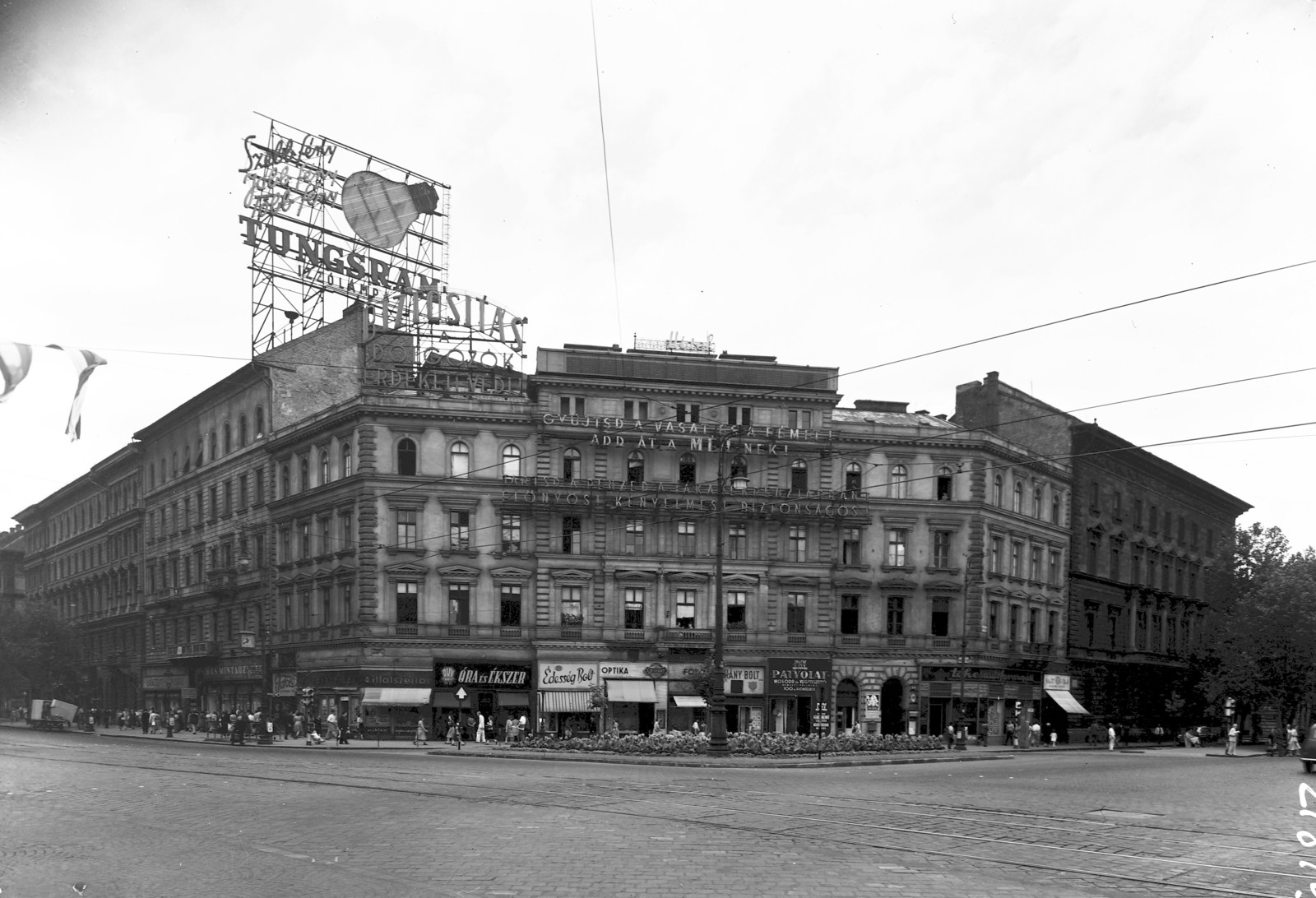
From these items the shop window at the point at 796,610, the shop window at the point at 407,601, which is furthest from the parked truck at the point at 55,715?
the shop window at the point at 796,610

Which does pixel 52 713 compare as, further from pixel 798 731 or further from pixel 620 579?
pixel 798 731

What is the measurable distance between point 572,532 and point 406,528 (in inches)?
284

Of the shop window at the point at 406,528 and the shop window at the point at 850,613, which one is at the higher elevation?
the shop window at the point at 406,528

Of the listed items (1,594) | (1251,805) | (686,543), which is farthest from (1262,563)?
(1,594)

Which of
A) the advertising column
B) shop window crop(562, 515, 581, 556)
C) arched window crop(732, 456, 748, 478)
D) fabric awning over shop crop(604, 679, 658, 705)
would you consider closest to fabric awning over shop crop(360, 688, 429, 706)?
fabric awning over shop crop(604, 679, 658, 705)

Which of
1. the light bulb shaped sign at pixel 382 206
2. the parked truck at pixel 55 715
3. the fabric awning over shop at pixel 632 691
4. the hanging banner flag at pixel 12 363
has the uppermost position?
the light bulb shaped sign at pixel 382 206

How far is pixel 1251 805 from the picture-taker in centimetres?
2233

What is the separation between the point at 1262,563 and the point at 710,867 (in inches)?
2485

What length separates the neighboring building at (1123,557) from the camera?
65.9 meters

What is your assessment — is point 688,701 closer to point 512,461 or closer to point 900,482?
point 512,461

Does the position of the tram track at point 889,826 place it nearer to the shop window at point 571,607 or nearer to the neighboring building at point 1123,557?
the shop window at point 571,607

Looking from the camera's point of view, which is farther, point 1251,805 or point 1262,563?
point 1262,563

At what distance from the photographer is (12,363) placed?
11109 mm

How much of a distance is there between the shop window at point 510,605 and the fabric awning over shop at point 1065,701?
28304 mm
